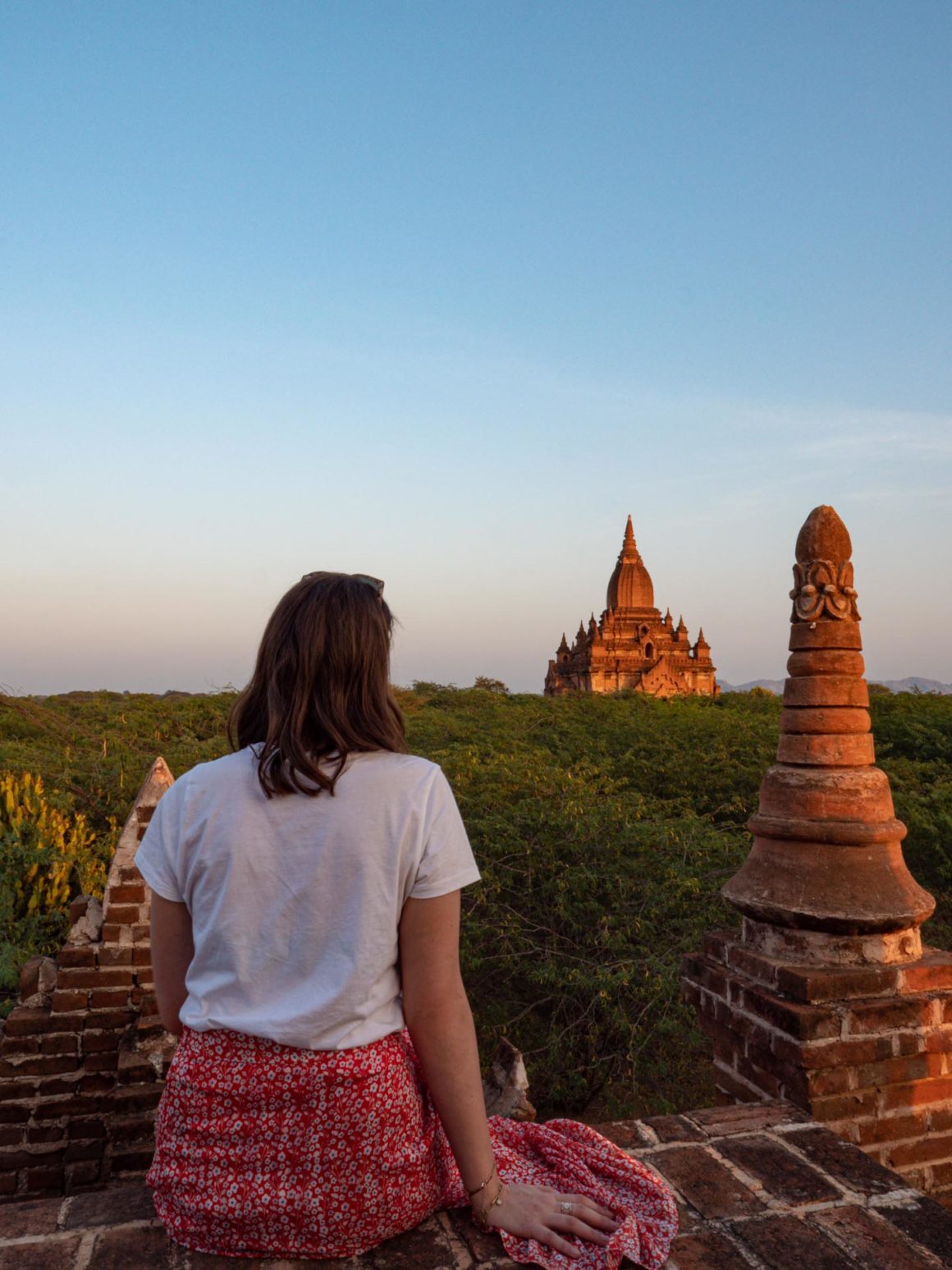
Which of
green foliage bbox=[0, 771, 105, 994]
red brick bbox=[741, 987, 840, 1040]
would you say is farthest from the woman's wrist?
green foliage bbox=[0, 771, 105, 994]

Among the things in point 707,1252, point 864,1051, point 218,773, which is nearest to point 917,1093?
point 864,1051

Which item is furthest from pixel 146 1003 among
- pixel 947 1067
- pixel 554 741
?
pixel 554 741

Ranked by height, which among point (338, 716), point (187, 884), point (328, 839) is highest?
point (338, 716)

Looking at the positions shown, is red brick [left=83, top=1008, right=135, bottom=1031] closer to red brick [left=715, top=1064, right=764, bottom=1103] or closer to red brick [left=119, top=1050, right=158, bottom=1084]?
red brick [left=119, top=1050, right=158, bottom=1084]

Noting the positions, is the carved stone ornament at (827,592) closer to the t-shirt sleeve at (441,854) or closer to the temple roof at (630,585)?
the t-shirt sleeve at (441,854)

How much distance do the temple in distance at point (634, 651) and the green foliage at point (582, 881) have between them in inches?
1075

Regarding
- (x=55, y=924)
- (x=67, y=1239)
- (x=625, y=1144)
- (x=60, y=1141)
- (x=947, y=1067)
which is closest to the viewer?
(x=67, y=1239)

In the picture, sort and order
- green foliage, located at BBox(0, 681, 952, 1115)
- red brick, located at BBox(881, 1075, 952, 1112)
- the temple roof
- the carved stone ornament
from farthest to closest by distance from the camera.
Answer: the temple roof
green foliage, located at BBox(0, 681, 952, 1115)
the carved stone ornament
red brick, located at BBox(881, 1075, 952, 1112)

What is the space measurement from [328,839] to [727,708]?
17.0 m

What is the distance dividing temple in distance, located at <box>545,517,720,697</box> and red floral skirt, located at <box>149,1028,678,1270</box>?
3551cm

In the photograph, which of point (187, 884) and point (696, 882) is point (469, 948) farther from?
point (187, 884)

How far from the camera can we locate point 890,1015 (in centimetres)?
277

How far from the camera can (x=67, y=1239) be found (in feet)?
6.14

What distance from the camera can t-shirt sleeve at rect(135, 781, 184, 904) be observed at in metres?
1.76
